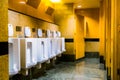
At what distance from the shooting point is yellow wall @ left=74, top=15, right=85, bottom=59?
916 centimetres

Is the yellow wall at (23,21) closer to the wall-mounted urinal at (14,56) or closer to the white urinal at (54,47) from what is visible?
the white urinal at (54,47)

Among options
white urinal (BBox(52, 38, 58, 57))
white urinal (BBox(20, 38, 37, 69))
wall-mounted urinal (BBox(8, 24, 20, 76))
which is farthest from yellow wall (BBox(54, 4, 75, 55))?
wall-mounted urinal (BBox(8, 24, 20, 76))

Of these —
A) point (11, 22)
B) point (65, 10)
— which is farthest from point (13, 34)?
point (65, 10)

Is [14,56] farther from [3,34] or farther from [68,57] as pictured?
[68,57]

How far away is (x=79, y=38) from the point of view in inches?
375

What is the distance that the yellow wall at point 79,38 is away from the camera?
361 inches

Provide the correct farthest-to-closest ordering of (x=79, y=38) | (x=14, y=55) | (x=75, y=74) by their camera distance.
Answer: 1. (x=79, y=38)
2. (x=75, y=74)
3. (x=14, y=55)

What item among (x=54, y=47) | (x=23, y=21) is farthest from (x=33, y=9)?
(x=54, y=47)

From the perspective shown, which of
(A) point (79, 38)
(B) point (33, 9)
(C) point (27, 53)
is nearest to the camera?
(C) point (27, 53)

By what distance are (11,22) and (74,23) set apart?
17.3 ft

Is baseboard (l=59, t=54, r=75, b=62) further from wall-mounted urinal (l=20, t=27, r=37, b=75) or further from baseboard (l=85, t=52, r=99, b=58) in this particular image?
wall-mounted urinal (l=20, t=27, r=37, b=75)

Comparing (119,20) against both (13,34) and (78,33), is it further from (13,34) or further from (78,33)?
(78,33)

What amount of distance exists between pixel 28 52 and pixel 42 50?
1023 millimetres

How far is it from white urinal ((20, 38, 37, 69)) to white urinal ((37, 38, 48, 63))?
0.28 meters
